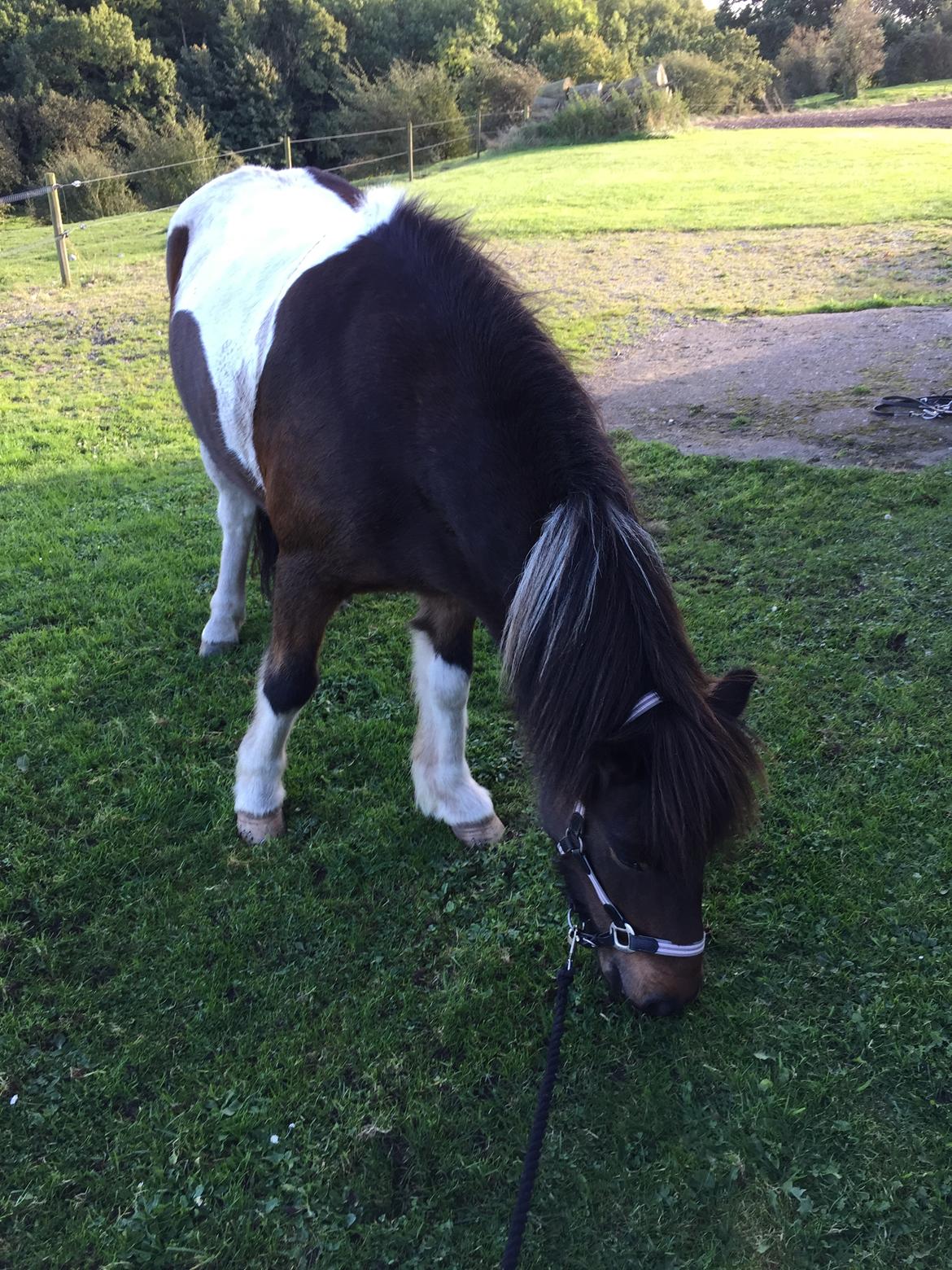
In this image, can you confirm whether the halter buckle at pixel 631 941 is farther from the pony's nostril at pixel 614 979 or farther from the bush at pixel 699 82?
the bush at pixel 699 82

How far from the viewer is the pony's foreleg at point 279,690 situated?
256 cm

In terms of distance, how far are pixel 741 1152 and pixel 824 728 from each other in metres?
1.64

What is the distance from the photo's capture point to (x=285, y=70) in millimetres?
29938

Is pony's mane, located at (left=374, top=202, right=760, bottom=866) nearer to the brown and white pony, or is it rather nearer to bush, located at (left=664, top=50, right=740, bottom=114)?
the brown and white pony

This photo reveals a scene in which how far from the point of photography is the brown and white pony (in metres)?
1.76

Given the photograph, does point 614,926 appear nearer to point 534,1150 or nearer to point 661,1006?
point 661,1006

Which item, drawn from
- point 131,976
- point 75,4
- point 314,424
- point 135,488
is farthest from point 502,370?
point 75,4

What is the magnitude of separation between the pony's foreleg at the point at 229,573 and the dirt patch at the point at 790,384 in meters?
3.03

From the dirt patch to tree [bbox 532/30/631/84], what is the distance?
31643 mm

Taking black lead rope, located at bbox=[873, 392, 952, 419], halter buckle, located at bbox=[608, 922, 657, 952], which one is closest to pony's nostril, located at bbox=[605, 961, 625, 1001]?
halter buckle, located at bbox=[608, 922, 657, 952]

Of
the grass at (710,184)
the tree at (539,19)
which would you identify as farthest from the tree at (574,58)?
the grass at (710,184)

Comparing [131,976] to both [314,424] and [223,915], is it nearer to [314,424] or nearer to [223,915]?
[223,915]

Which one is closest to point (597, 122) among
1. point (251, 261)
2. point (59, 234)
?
point (59, 234)

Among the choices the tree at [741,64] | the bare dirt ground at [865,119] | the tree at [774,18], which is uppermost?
the tree at [774,18]
